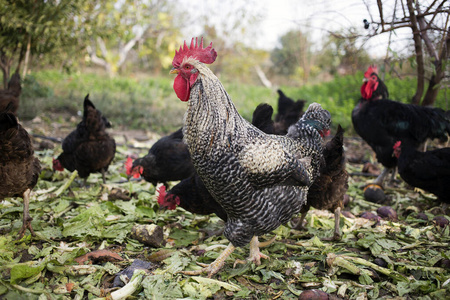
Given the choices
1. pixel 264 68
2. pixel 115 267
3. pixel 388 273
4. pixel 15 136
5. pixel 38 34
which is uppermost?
pixel 264 68

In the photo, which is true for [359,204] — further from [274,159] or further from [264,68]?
[264,68]

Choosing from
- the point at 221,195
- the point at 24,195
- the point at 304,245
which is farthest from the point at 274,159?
the point at 24,195

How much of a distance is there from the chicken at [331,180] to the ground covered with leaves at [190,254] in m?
0.46

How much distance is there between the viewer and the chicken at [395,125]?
597 cm

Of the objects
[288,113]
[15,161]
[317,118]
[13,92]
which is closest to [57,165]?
[15,161]

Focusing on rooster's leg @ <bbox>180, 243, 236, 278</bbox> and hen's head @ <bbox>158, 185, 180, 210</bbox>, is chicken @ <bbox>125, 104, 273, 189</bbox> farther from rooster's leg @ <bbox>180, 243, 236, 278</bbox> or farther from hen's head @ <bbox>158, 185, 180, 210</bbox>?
rooster's leg @ <bbox>180, 243, 236, 278</bbox>

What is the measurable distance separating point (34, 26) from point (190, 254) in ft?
22.9

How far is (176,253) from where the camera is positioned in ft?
12.2

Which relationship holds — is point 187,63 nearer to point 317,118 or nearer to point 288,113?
point 317,118

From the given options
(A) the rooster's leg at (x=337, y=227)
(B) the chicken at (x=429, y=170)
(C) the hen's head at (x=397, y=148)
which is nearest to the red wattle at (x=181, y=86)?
(A) the rooster's leg at (x=337, y=227)

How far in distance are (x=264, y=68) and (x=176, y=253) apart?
26.7 meters

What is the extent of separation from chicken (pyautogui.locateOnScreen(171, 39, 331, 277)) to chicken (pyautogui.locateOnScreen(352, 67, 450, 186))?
3389 mm

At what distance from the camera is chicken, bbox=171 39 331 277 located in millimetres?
3066

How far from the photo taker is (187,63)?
3.15 meters
